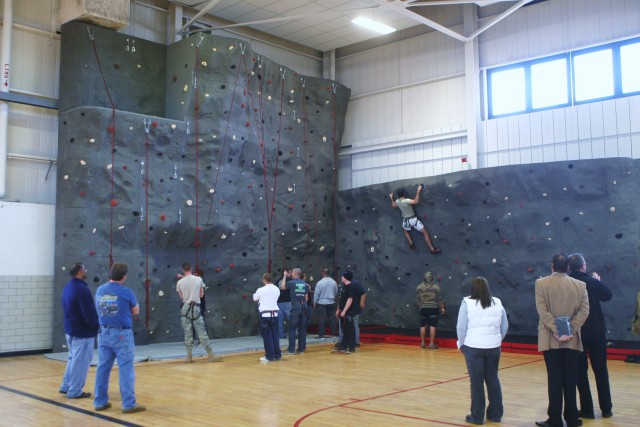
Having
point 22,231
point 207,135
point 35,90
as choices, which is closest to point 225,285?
point 207,135

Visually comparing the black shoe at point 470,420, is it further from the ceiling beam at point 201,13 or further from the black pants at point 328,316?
the ceiling beam at point 201,13

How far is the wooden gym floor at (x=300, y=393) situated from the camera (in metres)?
6.18

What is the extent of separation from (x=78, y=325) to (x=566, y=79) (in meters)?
11.1

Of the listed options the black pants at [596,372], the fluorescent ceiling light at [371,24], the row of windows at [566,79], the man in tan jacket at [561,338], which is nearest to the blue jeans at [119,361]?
the man in tan jacket at [561,338]

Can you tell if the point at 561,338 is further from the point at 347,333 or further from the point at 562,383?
the point at 347,333

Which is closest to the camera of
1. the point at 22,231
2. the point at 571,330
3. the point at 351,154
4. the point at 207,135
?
the point at 571,330

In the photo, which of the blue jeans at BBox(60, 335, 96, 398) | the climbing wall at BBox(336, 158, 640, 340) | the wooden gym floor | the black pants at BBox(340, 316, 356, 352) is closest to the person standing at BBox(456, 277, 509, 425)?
the wooden gym floor

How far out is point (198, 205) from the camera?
515 inches

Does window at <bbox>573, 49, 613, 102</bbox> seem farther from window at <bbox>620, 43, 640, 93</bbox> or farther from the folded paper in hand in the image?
the folded paper in hand

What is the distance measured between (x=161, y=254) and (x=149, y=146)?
2.16m

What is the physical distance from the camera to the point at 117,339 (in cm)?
646

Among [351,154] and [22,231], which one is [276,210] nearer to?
[351,154]

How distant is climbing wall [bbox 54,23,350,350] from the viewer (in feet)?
38.7

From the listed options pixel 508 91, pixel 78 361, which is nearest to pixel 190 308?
pixel 78 361
